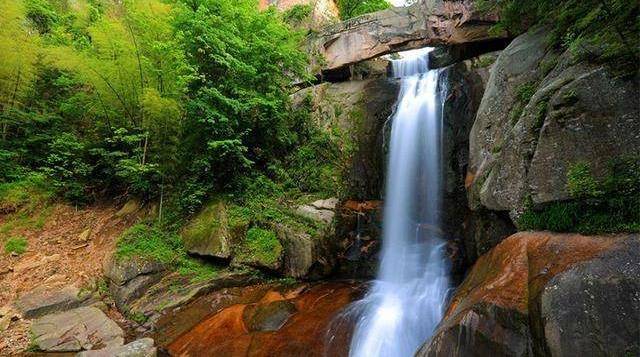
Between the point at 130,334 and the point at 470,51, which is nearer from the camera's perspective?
the point at 130,334

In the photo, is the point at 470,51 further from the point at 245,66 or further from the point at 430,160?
the point at 245,66

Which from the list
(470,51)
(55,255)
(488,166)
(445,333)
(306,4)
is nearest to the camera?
(445,333)

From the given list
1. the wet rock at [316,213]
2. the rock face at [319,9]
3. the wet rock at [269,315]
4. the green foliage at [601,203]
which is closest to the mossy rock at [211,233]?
the wet rock at [316,213]

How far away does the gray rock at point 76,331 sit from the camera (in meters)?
5.42

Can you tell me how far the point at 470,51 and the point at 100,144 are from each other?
11.7 meters

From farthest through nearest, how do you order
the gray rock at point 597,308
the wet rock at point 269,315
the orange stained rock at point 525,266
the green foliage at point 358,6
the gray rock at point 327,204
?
the green foliage at point 358,6
the gray rock at point 327,204
the wet rock at point 269,315
the orange stained rock at point 525,266
the gray rock at point 597,308

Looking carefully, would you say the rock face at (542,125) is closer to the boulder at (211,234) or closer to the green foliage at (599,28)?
the green foliage at (599,28)

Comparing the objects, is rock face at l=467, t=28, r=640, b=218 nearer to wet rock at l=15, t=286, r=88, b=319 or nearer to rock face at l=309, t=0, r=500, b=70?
rock face at l=309, t=0, r=500, b=70

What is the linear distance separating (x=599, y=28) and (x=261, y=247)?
6815 mm

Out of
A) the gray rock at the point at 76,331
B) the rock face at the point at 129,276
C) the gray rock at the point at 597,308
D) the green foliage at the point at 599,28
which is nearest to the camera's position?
the gray rock at the point at 597,308

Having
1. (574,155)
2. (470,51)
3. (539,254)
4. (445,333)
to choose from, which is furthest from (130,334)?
(470,51)

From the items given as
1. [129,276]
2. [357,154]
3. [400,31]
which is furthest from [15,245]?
[400,31]

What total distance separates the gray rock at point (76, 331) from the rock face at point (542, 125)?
21.8ft

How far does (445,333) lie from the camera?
3.47 metres
